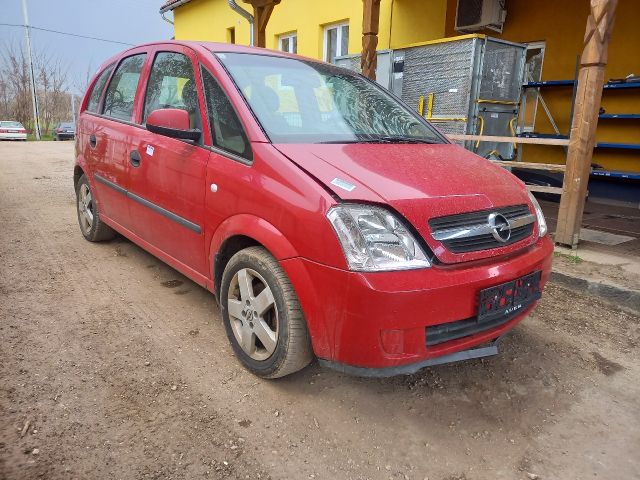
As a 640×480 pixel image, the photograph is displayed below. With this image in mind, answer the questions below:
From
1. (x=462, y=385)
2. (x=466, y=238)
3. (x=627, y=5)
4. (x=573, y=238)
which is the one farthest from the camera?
(x=627, y=5)

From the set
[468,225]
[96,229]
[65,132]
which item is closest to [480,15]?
[96,229]

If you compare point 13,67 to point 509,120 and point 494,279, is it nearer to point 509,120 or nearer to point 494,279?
point 509,120

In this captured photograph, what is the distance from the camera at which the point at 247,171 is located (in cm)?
229

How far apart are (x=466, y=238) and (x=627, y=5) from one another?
7260 millimetres

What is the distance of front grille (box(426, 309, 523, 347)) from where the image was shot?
6.39 feet

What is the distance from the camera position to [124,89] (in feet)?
12.3

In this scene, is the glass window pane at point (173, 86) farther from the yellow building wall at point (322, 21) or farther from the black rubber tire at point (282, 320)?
the yellow building wall at point (322, 21)

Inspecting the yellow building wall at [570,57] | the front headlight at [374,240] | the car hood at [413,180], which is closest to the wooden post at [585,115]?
the car hood at [413,180]

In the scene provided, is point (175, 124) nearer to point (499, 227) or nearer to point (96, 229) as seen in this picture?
point (499, 227)

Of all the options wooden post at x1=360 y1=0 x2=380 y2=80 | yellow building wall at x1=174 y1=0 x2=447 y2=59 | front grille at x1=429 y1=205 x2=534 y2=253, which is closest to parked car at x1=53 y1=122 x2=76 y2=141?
yellow building wall at x1=174 y1=0 x2=447 y2=59

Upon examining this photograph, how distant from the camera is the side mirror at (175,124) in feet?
8.44

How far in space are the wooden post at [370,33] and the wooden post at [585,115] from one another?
2.90 metres

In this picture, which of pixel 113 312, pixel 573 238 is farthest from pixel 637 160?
pixel 113 312

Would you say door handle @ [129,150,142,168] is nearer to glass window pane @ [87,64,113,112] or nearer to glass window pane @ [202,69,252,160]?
glass window pane @ [202,69,252,160]
